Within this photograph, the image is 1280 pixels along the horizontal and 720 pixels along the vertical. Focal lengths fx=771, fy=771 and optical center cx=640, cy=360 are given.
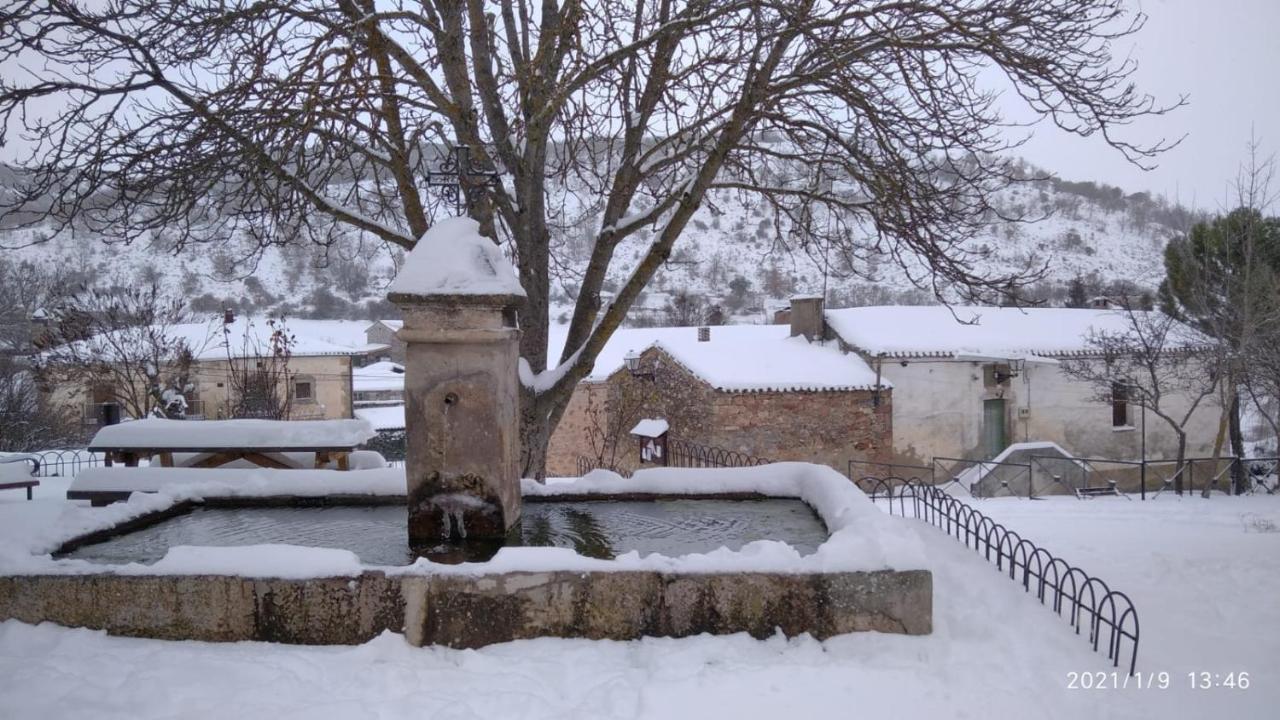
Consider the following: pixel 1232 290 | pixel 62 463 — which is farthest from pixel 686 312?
pixel 62 463

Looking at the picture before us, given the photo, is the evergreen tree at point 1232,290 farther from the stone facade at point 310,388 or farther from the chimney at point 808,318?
the stone facade at point 310,388

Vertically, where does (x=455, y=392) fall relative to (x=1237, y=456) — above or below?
above

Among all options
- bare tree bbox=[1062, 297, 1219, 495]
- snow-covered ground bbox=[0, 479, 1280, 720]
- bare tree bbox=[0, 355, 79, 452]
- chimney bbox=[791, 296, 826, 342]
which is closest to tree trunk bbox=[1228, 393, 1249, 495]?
bare tree bbox=[1062, 297, 1219, 495]

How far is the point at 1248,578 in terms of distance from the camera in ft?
16.5

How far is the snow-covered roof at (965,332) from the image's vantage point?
17.7m

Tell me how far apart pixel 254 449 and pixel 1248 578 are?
26.2 feet

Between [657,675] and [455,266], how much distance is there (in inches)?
90.8

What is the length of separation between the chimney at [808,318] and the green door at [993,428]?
424cm

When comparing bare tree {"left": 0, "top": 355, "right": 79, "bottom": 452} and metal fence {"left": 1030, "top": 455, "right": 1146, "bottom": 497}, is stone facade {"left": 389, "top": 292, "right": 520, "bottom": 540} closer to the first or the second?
metal fence {"left": 1030, "top": 455, "right": 1146, "bottom": 497}

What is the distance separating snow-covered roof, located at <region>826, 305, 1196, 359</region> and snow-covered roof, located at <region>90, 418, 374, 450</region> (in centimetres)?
1281

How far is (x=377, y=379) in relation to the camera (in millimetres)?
33062

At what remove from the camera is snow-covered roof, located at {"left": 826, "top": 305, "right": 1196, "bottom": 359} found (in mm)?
17719

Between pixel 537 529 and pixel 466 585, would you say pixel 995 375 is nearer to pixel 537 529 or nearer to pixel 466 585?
pixel 537 529

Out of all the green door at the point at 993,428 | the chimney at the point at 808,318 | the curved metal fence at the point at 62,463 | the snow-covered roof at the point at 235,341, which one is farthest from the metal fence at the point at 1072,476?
the snow-covered roof at the point at 235,341
